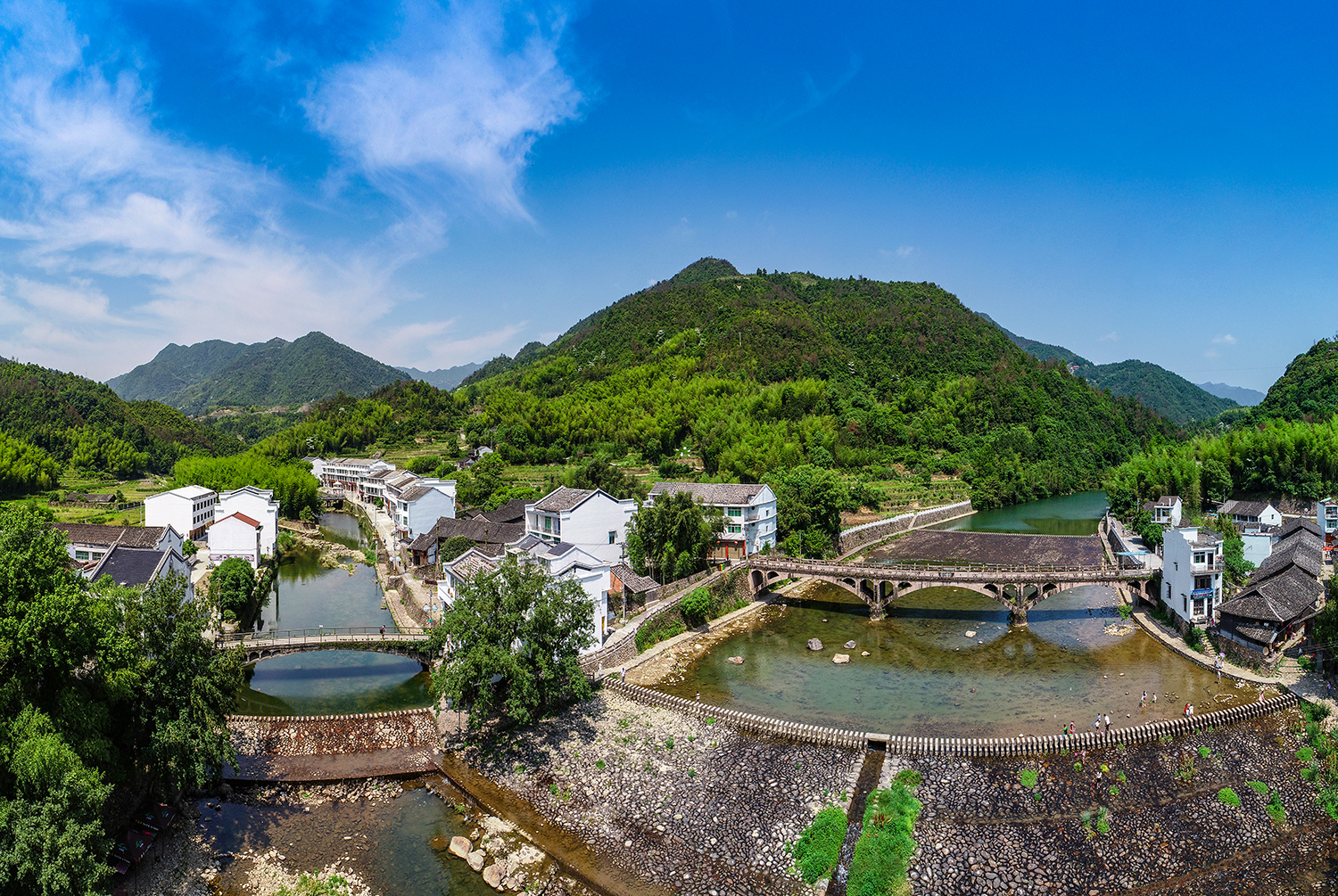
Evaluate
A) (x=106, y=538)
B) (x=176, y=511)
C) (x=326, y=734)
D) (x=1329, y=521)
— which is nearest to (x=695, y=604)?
(x=326, y=734)

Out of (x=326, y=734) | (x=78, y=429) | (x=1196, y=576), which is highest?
(x=78, y=429)

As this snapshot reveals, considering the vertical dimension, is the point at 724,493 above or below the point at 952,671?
above

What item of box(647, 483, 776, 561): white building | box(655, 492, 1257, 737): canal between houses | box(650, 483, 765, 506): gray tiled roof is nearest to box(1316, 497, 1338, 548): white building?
box(655, 492, 1257, 737): canal between houses

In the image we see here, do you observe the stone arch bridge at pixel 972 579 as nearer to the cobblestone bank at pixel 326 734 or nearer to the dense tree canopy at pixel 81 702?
the cobblestone bank at pixel 326 734

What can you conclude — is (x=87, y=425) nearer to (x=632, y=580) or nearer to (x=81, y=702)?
(x=632, y=580)

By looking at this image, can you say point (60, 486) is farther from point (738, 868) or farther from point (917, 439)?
point (917, 439)

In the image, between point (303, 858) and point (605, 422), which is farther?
point (605, 422)

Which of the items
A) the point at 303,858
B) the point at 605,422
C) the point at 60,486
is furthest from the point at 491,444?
the point at 303,858
